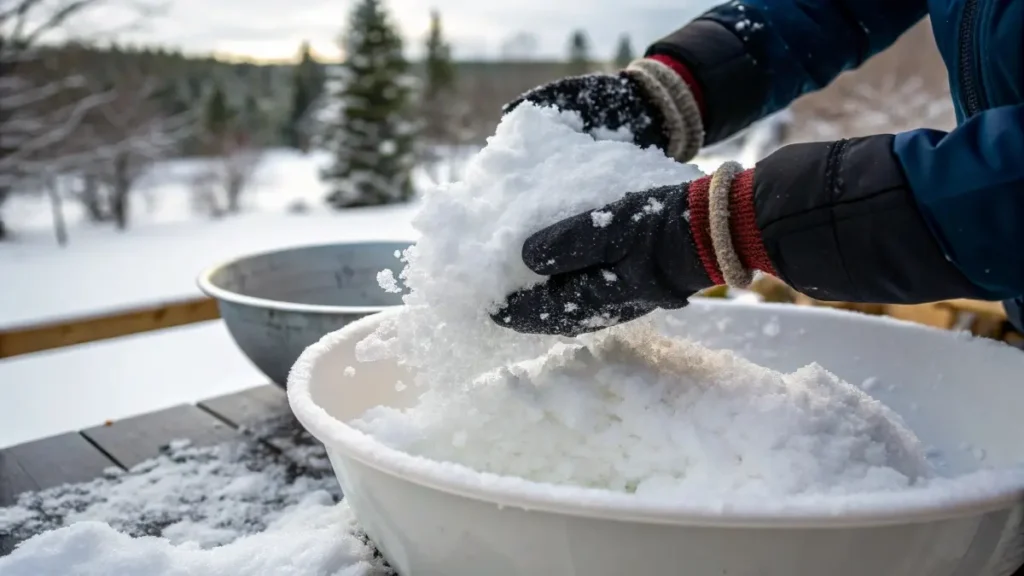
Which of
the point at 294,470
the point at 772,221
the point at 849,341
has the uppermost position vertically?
the point at 772,221

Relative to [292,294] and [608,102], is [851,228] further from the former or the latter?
[292,294]

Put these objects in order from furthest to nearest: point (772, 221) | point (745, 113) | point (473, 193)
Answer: point (745, 113)
point (473, 193)
point (772, 221)

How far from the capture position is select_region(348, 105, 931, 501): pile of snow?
1.52 feet

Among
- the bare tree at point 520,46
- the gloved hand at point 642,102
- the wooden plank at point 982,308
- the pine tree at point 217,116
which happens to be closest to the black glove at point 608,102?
the gloved hand at point 642,102

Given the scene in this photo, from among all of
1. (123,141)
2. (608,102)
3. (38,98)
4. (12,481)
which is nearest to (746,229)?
(608,102)

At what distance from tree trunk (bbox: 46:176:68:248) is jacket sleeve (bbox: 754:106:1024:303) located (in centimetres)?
782

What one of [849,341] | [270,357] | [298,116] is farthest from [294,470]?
[298,116]

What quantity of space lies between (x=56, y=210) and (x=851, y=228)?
26.0 feet

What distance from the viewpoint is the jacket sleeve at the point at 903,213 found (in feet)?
1.39

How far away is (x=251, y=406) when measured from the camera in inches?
37.4

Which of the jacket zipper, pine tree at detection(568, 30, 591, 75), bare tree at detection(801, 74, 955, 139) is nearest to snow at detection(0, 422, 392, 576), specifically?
the jacket zipper

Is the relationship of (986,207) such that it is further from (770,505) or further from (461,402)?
(461,402)

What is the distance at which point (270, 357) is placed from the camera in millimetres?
836

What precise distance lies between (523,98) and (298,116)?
11330 millimetres
